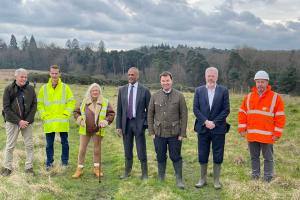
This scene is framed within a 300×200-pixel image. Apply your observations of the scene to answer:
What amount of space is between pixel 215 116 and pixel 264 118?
1.13 m

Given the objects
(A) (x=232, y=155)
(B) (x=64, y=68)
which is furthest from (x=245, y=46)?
(A) (x=232, y=155)

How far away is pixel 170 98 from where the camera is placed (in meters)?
8.25

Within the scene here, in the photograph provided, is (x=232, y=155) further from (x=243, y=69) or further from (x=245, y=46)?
(x=245, y=46)

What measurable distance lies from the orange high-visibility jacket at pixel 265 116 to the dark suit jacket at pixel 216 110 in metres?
0.68

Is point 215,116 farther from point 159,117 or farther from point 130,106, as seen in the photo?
point 130,106

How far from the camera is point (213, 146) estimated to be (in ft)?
27.4

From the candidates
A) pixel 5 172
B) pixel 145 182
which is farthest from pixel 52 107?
pixel 145 182

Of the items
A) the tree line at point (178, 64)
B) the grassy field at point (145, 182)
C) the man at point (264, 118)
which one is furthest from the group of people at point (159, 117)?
the tree line at point (178, 64)

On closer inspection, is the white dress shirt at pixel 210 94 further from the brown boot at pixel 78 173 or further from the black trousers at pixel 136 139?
the brown boot at pixel 78 173

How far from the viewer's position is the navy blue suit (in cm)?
816

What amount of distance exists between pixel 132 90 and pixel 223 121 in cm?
219

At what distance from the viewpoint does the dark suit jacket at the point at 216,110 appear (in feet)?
26.8

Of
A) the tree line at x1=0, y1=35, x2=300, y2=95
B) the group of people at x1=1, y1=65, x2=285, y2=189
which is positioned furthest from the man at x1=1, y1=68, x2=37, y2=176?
the tree line at x1=0, y1=35, x2=300, y2=95

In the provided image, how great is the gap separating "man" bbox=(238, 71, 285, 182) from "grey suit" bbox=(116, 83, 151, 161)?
2.26 meters
